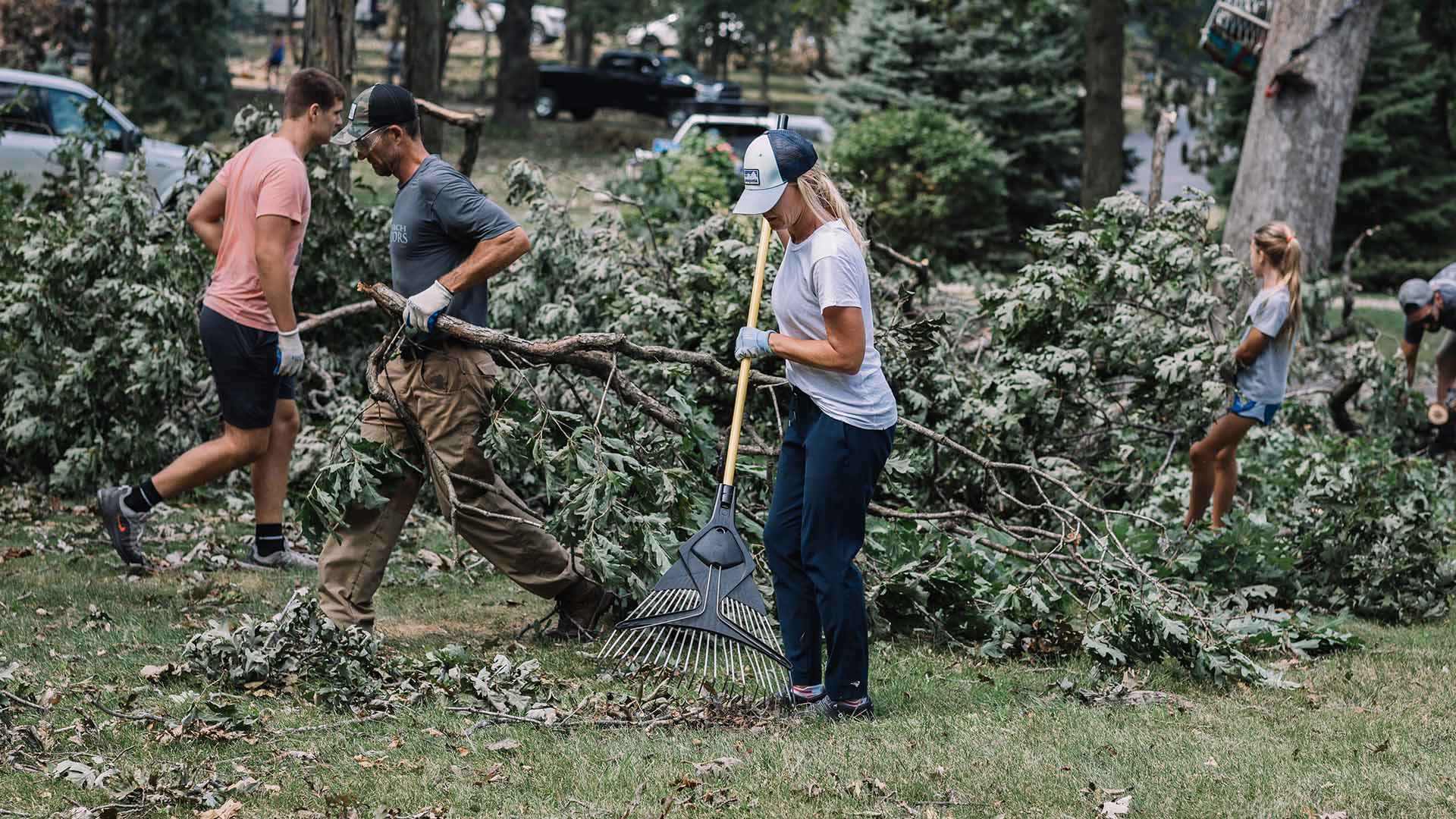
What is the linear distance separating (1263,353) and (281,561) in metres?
4.72

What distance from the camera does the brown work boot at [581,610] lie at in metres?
5.45

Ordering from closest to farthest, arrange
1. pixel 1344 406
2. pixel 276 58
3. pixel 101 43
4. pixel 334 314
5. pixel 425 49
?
pixel 334 314
pixel 1344 406
pixel 425 49
pixel 101 43
pixel 276 58

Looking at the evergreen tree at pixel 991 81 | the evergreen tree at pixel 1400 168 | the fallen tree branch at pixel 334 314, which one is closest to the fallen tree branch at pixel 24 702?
the fallen tree branch at pixel 334 314

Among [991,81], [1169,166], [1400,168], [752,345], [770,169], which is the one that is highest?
[991,81]

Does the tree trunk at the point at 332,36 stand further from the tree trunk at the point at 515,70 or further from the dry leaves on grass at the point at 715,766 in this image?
the tree trunk at the point at 515,70

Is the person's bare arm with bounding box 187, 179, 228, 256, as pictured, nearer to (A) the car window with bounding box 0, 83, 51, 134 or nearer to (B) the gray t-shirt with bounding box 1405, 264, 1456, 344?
(B) the gray t-shirt with bounding box 1405, 264, 1456, 344

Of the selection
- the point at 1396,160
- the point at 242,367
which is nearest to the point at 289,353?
the point at 242,367

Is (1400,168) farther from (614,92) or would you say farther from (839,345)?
(614,92)

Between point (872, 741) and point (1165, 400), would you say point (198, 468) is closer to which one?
point (872, 741)

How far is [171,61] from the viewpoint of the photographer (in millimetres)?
26922

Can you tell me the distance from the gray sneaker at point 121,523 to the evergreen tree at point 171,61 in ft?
70.9

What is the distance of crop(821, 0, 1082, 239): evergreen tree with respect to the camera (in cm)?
2014

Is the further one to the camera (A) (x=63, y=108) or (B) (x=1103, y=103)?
(B) (x=1103, y=103)

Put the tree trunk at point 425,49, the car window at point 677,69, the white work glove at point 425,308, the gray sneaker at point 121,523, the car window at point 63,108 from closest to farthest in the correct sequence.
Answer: the white work glove at point 425,308
the gray sneaker at point 121,523
the tree trunk at point 425,49
the car window at point 63,108
the car window at point 677,69
